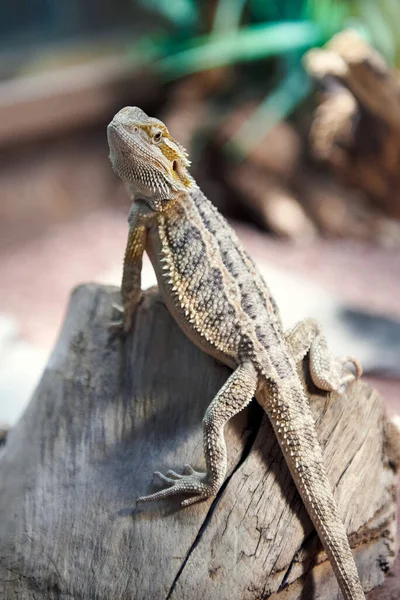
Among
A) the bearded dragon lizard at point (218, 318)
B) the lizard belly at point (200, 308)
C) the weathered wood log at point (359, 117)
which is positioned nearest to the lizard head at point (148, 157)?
the bearded dragon lizard at point (218, 318)


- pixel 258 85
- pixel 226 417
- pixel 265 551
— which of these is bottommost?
pixel 265 551

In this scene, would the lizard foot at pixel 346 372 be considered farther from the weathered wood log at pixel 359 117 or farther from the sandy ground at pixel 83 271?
the weathered wood log at pixel 359 117

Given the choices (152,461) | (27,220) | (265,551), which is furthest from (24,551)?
(27,220)

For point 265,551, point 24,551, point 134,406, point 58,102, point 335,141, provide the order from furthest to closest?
point 58,102 < point 335,141 < point 134,406 < point 24,551 < point 265,551

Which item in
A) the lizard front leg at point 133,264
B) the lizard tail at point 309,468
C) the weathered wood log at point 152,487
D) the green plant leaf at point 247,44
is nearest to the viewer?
the lizard tail at point 309,468

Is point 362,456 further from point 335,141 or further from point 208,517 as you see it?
point 335,141

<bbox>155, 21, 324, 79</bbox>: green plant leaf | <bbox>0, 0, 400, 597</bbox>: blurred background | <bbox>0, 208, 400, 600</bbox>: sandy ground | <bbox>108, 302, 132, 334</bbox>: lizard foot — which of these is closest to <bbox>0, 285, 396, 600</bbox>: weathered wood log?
<bbox>108, 302, 132, 334</bbox>: lizard foot
